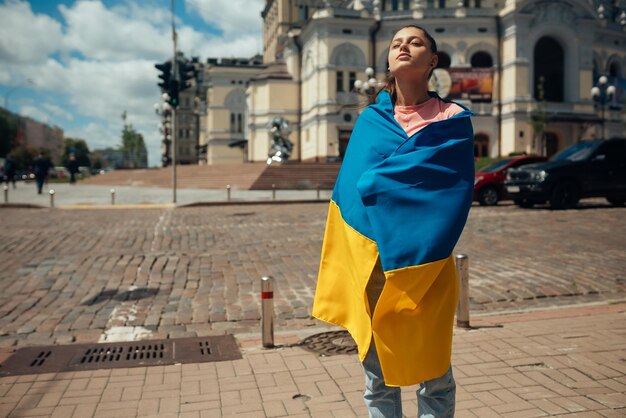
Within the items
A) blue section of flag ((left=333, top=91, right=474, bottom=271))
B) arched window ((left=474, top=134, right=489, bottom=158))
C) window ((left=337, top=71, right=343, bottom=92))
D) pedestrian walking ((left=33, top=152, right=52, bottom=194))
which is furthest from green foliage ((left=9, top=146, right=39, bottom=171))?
blue section of flag ((left=333, top=91, right=474, bottom=271))

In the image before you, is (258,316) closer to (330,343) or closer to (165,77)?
(330,343)

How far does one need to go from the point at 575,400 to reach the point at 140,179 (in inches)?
1619

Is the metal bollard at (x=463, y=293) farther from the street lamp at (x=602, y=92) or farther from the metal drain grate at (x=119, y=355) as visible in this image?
the street lamp at (x=602, y=92)

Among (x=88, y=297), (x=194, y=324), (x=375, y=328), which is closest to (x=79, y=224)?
(x=88, y=297)

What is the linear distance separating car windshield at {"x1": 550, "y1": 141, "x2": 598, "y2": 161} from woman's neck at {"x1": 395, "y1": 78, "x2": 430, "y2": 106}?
→ 1567 cm

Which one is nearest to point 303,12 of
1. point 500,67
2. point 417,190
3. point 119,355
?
point 500,67

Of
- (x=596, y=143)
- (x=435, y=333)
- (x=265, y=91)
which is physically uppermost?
(x=265, y=91)

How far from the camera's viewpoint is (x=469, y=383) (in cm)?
403

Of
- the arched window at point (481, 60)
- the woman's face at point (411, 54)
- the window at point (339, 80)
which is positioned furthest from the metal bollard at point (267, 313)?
the arched window at point (481, 60)

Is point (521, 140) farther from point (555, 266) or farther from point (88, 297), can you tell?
point (88, 297)

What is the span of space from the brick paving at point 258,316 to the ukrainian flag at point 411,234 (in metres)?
1.37

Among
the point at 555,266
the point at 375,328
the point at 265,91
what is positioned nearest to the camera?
the point at 375,328

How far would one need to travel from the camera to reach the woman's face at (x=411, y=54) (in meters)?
2.48

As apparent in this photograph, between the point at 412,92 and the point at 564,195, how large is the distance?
15.4 m
